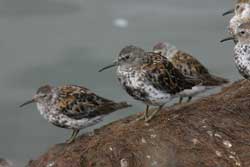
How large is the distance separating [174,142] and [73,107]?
1.75m

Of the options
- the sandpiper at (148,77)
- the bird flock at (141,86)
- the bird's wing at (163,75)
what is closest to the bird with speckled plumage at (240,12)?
the bird flock at (141,86)

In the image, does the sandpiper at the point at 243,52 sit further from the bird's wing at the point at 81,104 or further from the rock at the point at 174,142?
the bird's wing at the point at 81,104

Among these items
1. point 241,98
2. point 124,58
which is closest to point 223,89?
point 241,98

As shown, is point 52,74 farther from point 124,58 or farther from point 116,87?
point 124,58

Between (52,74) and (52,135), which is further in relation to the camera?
(52,74)

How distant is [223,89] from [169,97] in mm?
2123

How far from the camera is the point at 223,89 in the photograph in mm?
14133

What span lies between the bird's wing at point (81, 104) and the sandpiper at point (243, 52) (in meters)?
1.81

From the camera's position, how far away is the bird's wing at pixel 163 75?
12023mm

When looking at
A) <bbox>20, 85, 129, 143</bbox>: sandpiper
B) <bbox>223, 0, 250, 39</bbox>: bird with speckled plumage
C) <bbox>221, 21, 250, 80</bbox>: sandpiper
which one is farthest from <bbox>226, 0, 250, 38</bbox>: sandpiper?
<bbox>20, 85, 129, 143</bbox>: sandpiper

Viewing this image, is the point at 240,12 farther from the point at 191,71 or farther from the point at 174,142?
the point at 174,142

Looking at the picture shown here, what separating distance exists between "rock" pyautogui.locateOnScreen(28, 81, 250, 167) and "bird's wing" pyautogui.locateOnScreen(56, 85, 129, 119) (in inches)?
11.1

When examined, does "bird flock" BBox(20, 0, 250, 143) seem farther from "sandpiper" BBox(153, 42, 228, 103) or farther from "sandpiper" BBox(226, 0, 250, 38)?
"sandpiper" BBox(226, 0, 250, 38)

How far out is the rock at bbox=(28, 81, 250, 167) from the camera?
11.3 m
